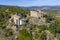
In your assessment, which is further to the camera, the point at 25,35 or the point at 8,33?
the point at 8,33

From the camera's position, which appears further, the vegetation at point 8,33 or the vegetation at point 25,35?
the vegetation at point 8,33

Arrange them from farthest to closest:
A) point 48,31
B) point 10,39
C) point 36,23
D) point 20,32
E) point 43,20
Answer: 1. point 43,20
2. point 36,23
3. point 48,31
4. point 20,32
5. point 10,39

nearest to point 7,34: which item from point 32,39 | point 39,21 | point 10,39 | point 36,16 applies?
point 10,39

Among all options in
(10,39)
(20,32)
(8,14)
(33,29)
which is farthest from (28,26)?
(8,14)

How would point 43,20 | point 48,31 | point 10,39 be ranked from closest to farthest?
point 10,39, point 48,31, point 43,20

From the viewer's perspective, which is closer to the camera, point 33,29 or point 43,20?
point 33,29

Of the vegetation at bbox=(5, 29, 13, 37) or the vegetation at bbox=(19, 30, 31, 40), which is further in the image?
the vegetation at bbox=(5, 29, 13, 37)

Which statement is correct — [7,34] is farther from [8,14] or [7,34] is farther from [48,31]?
[8,14]

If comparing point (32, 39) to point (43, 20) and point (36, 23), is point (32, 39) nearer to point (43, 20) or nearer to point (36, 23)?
point (36, 23)

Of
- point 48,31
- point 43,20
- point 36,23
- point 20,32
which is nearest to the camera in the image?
point 20,32
